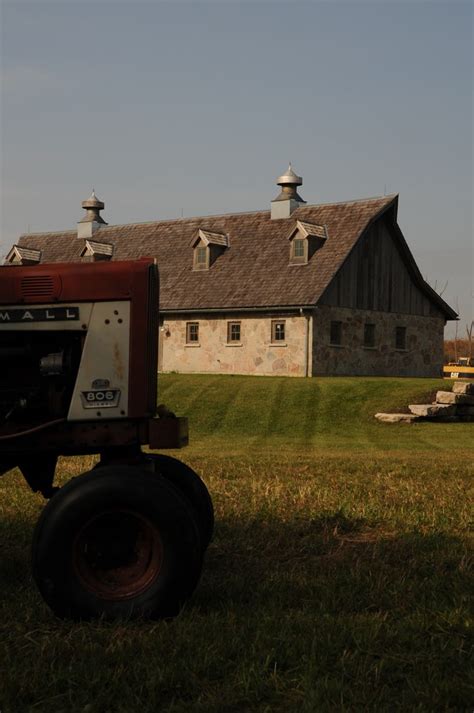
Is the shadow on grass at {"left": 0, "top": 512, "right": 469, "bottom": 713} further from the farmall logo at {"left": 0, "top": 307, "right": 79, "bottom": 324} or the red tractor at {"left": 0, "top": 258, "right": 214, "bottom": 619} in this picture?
the farmall logo at {"left": 0, "top": 307, "right": 79, "bottom": 324}

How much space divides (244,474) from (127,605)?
621 cm

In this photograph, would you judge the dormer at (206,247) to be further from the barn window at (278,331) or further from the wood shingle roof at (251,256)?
the barn window at (278,331)

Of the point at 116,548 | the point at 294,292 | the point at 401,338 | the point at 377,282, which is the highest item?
the point at 377,282

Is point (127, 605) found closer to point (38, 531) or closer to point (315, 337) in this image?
point (38, 531)

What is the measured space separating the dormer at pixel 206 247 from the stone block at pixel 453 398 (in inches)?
608

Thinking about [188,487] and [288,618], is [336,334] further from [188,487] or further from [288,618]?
[288,618]

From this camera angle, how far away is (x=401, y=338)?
38.8m

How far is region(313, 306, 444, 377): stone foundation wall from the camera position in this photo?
1359 inches

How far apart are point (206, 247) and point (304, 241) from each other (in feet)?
13.9

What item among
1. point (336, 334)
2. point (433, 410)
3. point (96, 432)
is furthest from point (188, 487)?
point (336, 334)

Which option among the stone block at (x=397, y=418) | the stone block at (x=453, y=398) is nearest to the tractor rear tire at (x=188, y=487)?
the stone block at (x=397, y=418)

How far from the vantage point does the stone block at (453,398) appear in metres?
23.9

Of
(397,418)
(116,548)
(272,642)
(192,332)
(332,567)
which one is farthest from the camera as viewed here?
(192,332)

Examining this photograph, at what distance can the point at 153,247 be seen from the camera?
40.4m
